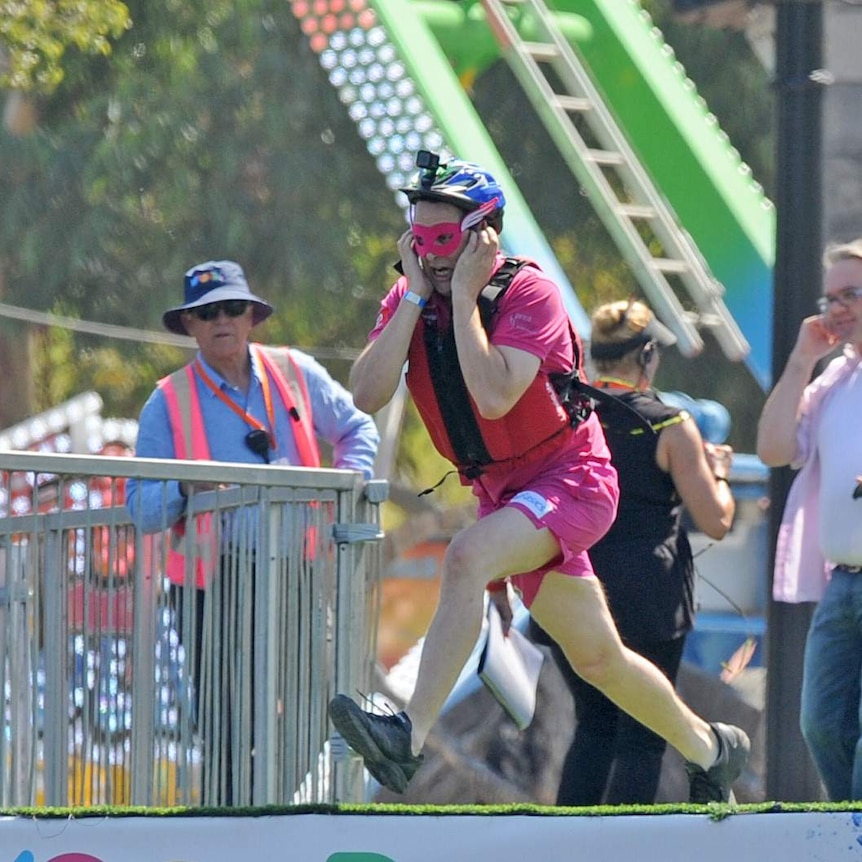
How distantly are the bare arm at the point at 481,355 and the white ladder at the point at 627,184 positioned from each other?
6.37 m

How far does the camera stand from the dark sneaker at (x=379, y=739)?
4973 millimetres

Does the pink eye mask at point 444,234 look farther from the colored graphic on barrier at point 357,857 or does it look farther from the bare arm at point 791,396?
the colored graphic on barrier at point 357,857

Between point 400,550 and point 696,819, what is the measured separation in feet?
33.1

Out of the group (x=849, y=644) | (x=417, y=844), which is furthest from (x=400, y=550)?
(x=417, y=844)

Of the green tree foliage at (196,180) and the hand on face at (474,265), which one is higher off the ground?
the green tree foliage at (196,180)

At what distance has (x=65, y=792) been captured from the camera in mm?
5422

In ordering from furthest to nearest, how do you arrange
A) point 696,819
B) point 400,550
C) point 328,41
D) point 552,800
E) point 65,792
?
point 400,550 → point 328,41 → point 552,800 → point 65,792 → point 696,819

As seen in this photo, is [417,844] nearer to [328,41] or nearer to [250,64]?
[328,41]

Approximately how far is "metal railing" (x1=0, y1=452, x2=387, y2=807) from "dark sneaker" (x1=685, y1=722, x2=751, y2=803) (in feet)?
3.31

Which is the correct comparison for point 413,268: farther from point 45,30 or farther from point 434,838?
point 45,30

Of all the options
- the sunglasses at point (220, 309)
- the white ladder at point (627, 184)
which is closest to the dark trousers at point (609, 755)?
the sunglasses at point (220, 309)

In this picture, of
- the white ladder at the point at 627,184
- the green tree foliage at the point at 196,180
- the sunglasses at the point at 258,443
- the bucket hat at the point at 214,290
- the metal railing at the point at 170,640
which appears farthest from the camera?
the green tree foliage at the point at 196,180

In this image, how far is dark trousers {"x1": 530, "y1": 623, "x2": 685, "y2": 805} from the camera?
6.27 meters

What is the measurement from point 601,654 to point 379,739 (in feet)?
2.52
